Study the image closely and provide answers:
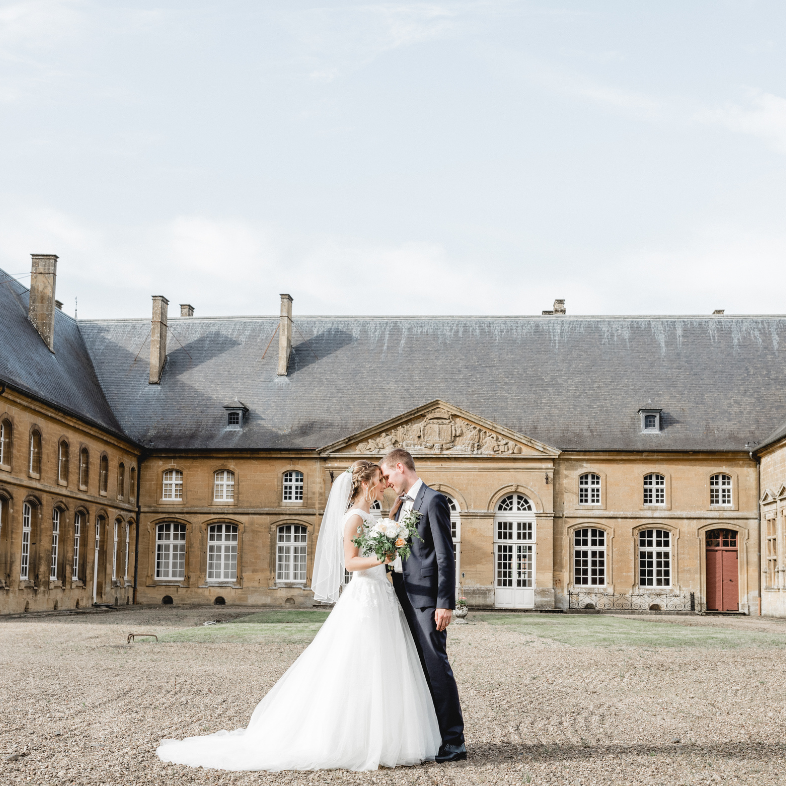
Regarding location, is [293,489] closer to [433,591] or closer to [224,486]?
[224,486]

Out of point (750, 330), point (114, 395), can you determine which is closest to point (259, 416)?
point (114, 395)

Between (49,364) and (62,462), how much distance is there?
3683 millimetres

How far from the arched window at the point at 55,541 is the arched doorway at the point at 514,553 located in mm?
13643

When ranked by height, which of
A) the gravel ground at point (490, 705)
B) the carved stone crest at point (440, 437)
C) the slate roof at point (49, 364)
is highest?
the slate roof at point (49, 364)

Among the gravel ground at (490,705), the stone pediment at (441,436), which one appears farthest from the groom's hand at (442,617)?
the stone pediment at (441,436)

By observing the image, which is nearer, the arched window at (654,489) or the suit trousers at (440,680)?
the suit trousers at (440,680)

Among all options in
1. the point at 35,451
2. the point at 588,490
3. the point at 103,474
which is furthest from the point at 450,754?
the point at 588,490

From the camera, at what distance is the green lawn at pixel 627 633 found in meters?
18.9

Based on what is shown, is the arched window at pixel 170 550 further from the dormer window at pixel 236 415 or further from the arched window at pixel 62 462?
the arched window at pixel 62 462

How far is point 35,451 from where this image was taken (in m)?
28.1

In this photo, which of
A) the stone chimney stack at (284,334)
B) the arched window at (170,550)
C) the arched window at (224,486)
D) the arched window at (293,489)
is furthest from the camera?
the stone chimney stack at (284,334)

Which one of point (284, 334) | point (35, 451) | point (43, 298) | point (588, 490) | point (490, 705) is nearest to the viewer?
point (490, 705)

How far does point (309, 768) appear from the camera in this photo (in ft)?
24.0

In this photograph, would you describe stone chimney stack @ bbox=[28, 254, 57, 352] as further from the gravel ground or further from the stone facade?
the gravel ground
